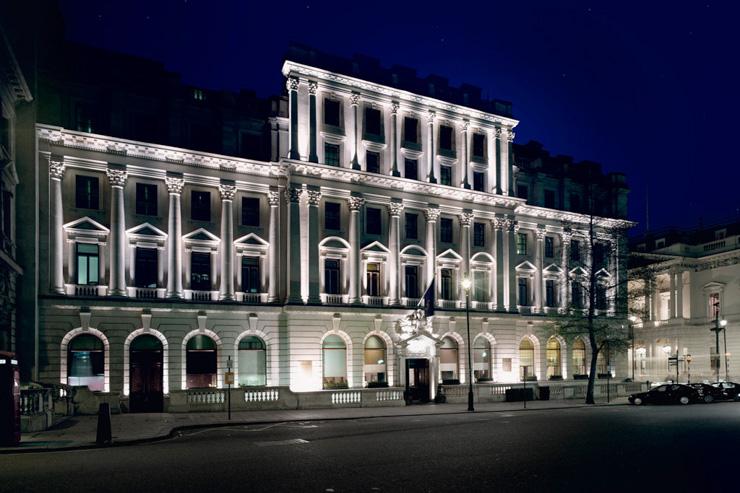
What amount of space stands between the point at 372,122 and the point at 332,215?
25.0 feet

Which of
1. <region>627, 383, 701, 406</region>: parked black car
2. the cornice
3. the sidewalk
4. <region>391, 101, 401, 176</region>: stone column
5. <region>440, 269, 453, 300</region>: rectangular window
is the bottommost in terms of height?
<region>627, 383, 701, 406</region>: parked black car

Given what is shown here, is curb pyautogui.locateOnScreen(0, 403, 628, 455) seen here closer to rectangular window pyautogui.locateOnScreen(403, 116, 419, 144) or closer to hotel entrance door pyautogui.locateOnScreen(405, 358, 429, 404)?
hotel entrance door pyautogui.locateOnScreen(405, 358, 429, 404)

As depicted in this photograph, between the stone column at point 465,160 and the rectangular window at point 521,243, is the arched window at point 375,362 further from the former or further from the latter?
the rectangular window at point 521,243

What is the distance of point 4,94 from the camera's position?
30.4 meters

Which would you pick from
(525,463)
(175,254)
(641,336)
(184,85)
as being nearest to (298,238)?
(175,254)

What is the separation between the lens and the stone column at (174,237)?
132 ft

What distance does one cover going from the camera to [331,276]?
146ft

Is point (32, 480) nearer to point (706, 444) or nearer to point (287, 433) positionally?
point (287, 433)

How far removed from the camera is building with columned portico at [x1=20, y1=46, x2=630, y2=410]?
125 feet

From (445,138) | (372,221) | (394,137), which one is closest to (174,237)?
(372,221)

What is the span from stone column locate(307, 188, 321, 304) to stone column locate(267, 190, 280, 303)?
2.17 metres

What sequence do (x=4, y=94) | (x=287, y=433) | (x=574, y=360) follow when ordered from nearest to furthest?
1. (x=287, y=433)
2. (x=4, y=94)
3. (x=574, y=360)

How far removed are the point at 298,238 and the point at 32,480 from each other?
30.1 m

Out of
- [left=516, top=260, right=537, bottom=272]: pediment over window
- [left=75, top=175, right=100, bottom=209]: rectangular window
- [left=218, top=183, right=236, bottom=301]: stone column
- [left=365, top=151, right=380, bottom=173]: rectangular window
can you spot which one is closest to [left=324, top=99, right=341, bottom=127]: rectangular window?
[left=365, top=151, right=380, bottom=173]: rectangular window
